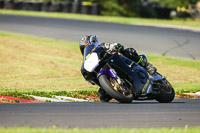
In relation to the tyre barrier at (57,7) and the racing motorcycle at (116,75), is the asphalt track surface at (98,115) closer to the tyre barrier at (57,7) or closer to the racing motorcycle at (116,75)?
the racing motorcycle at (116,75)

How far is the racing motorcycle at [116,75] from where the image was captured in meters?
8.70

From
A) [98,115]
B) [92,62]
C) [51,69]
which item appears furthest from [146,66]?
[51,69]

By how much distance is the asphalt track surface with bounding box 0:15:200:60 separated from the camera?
845 inches

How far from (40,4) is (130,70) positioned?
34.4 meters

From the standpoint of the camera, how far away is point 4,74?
14602 mm

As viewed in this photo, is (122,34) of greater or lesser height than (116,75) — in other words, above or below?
below

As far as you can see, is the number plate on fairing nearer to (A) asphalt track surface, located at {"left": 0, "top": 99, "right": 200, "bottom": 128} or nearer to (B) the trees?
(A) asphalt track surface, located at {"left": 0, "top": 99, "right": 200, "bottom": 128}

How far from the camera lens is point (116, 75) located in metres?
8.73

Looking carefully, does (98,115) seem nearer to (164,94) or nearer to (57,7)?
(164,94)

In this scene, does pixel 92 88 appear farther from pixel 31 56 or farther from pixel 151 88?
pixel 31 56

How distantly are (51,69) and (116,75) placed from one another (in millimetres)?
7302

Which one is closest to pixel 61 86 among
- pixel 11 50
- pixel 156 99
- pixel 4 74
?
pixel 4 74

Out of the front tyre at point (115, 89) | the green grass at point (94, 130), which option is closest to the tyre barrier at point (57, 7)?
the front tyre at point (115, 89)

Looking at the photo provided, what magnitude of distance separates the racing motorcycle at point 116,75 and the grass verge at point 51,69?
181 cm
